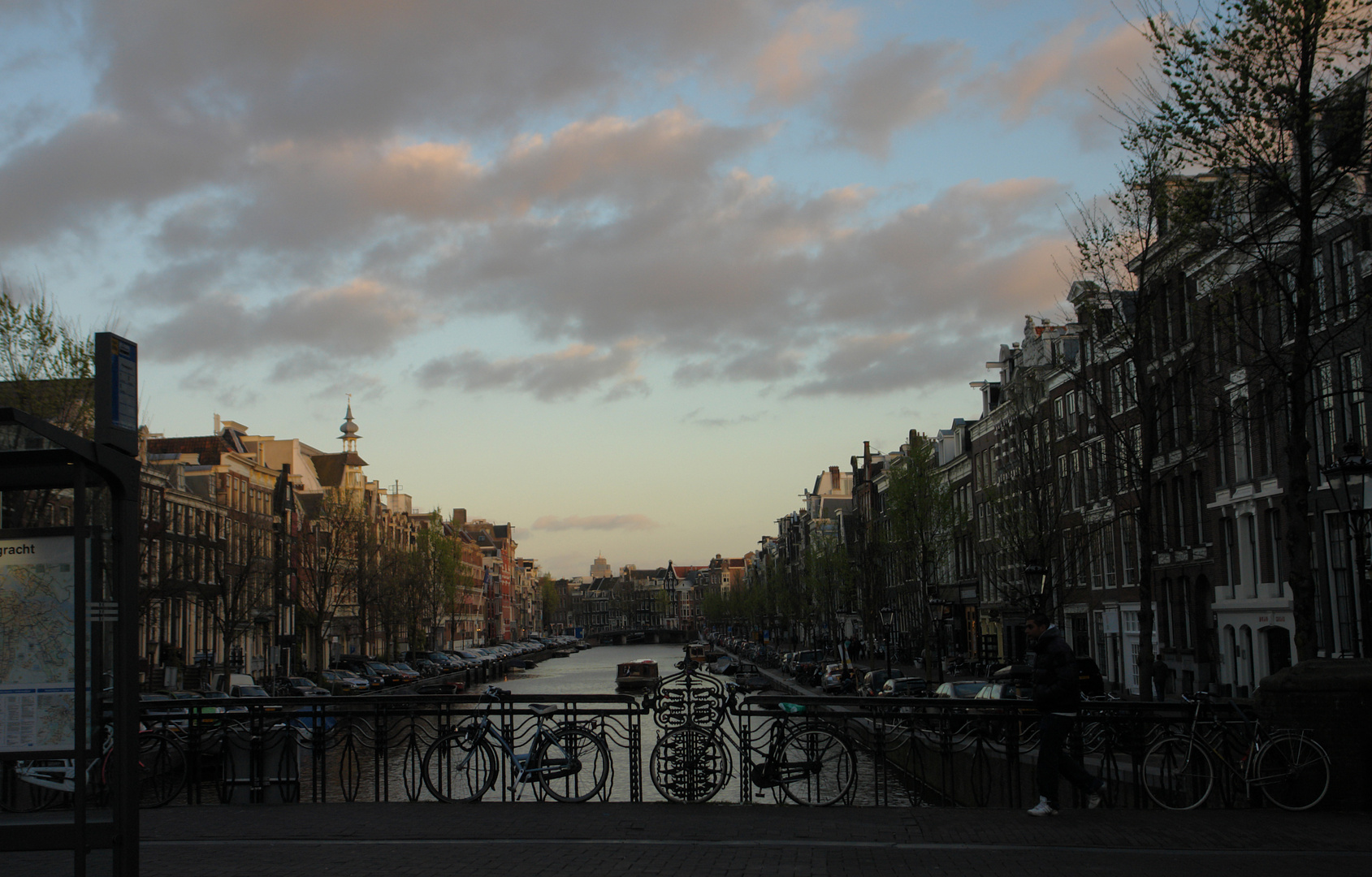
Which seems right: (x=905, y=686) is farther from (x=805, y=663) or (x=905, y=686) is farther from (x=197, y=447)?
(x=197, y=447)

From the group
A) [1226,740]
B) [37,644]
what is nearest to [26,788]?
[37,644]

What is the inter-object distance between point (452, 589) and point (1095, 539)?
64625mm

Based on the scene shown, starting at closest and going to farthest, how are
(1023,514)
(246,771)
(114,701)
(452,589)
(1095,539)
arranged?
(114,701) → (246,771) → (1023,514) → (1095,539) → (452,589)

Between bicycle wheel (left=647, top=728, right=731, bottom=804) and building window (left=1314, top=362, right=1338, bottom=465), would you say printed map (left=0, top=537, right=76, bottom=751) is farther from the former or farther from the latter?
building window (left=1314, top=362, right=1338, bottom=465)

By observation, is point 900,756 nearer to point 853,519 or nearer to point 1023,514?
point 1023,514

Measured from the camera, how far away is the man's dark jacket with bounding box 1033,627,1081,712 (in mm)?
12898

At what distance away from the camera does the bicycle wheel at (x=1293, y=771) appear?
13320 millimetres

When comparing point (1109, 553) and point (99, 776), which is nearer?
point (99, 776)

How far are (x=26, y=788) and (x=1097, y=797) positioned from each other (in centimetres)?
1249

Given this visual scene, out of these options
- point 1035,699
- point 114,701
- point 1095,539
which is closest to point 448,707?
point 1035,699

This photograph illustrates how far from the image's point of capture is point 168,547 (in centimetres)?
5734

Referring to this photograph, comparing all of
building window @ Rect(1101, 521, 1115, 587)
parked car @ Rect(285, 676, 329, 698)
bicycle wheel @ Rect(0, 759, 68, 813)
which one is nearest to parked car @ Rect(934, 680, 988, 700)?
bicycle wheel @ Rect(0, 759, 68, 813)

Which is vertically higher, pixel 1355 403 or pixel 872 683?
pixel 1355 403

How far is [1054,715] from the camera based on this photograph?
1298 cm
